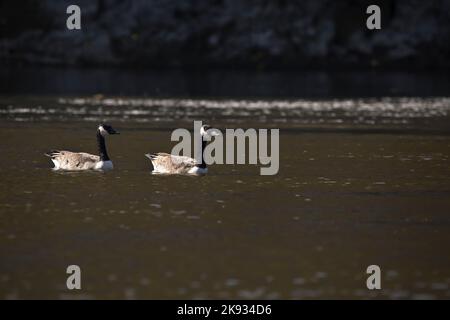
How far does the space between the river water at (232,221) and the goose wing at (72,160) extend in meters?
0.41

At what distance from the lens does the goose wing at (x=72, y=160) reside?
3903 centimetres

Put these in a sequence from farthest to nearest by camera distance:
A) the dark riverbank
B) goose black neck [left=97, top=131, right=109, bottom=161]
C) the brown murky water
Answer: the dark riverbank → goose black neck [left=97, top=131, right=109, bottom=161] → the brown murky water

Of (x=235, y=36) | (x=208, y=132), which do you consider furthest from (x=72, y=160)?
(x=235, y=36)

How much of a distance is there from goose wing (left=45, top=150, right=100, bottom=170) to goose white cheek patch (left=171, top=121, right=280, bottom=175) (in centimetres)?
304

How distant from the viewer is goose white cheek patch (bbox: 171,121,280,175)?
39250 millimetres

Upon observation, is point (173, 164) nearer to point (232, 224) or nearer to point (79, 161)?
point (79, 161)

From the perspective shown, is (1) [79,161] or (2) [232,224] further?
(1) [79,161]

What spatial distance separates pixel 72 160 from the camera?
3916 centimetres

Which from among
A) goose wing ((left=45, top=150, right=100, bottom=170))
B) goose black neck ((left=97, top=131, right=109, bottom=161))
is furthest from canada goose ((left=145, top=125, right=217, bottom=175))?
goose wing ((left=45, top=150, right=100, bottom=170))

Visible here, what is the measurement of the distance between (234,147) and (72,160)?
29.4ft

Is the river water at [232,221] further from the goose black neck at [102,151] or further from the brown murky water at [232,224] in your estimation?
the goose black neck at [102,151]

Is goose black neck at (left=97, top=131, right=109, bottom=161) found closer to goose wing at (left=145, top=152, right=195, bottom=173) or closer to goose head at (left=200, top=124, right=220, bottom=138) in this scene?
goose wing at (left=145, top=152, right=195, bottom=173)
